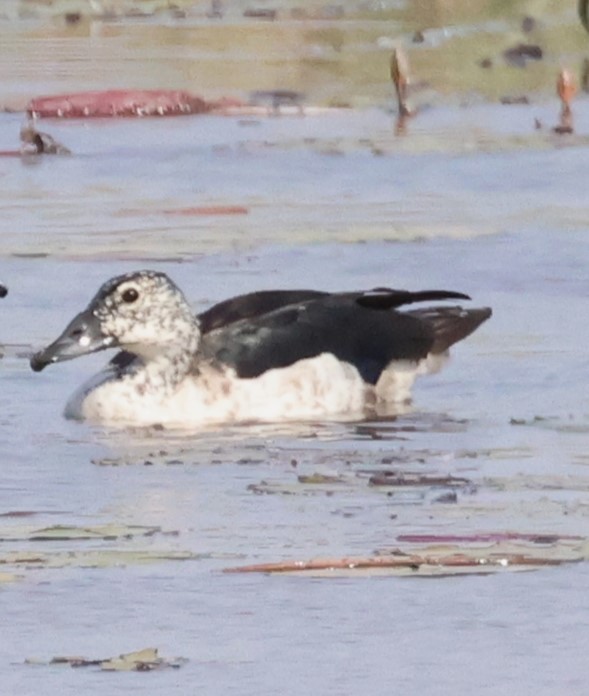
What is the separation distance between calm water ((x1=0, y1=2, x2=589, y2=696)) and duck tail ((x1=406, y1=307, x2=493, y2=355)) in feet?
0.46

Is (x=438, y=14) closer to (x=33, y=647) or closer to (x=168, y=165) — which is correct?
(x=168, y=165)

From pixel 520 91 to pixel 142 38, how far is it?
6668mm

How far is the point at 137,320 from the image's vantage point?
11406mm

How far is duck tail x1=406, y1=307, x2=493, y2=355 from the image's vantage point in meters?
11.8

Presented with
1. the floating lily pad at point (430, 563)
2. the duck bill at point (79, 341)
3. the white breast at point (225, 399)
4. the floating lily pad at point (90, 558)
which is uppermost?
the duck bill at point (79, 341)

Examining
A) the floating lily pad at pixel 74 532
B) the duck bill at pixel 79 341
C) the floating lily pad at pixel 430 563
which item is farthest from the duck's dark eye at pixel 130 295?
the floating lily pad at pixel 430 563

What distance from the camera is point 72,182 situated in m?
17.4

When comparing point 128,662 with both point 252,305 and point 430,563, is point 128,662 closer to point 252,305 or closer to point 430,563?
point 430,563

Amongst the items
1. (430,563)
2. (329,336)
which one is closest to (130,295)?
(329,336)

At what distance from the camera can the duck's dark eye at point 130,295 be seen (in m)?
11.4

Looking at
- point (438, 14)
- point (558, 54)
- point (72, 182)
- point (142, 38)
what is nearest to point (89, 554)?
point (72, 182)

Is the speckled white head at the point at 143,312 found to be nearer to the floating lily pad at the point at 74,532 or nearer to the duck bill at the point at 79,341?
the duck bill at the point at 79,341

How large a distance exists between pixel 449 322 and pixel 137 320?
52.1 inches

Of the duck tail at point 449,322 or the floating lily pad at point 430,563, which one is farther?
the duck tail at point 449,322
